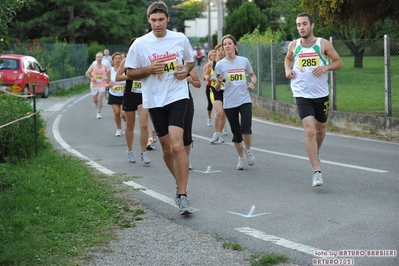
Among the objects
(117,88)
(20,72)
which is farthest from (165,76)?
(20,72)

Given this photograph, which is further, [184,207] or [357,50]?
[357,50]

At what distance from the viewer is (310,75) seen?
9.52 meters

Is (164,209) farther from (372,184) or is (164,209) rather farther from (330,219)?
(372,184)

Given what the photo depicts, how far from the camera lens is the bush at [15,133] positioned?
11461 millimetres

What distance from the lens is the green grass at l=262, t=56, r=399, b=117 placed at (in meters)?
15.6

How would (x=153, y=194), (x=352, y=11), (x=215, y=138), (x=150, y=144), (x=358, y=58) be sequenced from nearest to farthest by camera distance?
(x=153, y=194) → (x=150, y=144) → (x=215, y=138) → (x=358, y=58) → (x=352, y=11)

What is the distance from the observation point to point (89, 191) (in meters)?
9.16

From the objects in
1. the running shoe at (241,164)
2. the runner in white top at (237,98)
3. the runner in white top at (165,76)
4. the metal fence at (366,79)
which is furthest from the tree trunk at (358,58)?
the runner in white top at (165,76)

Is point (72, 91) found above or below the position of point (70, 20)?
below

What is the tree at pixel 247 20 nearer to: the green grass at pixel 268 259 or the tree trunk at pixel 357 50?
the tree trunk at pixel 357 50

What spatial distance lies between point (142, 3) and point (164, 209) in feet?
198

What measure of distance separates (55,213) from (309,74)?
11.7 feet

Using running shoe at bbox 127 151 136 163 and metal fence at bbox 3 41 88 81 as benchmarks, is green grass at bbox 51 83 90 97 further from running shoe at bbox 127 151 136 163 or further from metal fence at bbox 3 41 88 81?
running shoe at bbox 127 151 136 163

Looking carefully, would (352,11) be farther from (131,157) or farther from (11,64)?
(11,64)
